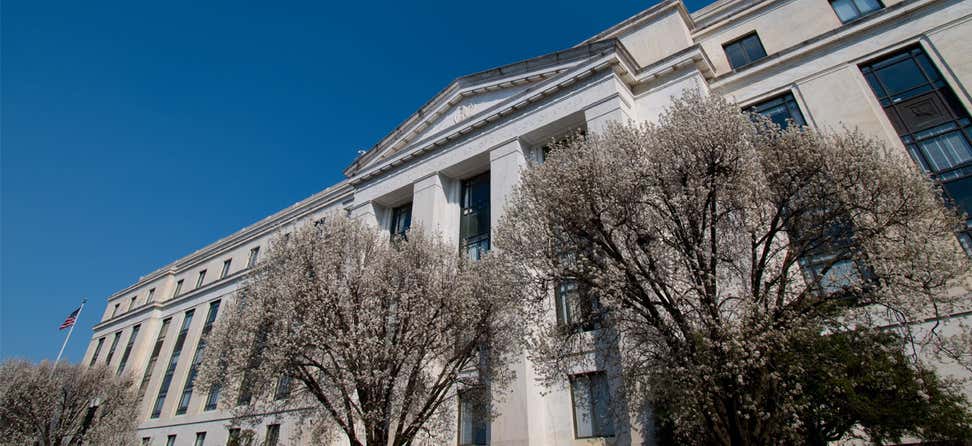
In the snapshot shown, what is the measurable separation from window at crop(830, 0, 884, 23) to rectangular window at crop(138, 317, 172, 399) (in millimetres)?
49402

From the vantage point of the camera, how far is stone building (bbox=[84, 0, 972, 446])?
16.9 meters

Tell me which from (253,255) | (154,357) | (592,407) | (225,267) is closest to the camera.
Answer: (592,407)

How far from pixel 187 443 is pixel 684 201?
34563 millimetres

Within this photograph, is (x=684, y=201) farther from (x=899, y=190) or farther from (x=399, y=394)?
(x=399, y=394)

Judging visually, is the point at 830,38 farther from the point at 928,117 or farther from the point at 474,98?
the point at 474,98

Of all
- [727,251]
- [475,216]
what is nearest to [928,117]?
[727,251]

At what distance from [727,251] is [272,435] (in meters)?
25.7

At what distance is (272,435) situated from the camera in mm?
26750

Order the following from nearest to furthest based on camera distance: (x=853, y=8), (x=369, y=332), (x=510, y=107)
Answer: (x=369, y=332)
(x=853, y=8)
(x=510, y=107)

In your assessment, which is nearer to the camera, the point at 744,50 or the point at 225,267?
the point at 744,50

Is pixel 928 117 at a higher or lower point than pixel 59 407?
higher

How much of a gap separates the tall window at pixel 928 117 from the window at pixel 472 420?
15.5 metres

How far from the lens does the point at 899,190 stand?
1073 cm

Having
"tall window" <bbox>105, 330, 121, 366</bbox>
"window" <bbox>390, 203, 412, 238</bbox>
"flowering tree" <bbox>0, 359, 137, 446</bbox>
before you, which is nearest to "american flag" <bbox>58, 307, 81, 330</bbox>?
"flowering tree" <bbox>0, 359, 137, 446</bbox>
